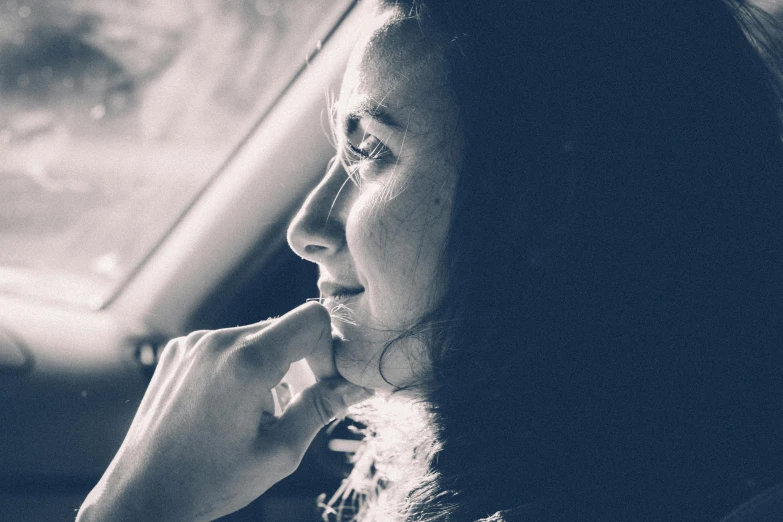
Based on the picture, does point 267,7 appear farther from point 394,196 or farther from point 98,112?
point 394,196

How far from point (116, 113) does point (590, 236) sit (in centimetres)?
111

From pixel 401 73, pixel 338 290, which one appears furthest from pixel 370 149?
pixel 338 290

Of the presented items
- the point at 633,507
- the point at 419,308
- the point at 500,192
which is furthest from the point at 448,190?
the point at 633,507

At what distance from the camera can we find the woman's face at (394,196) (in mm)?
1182

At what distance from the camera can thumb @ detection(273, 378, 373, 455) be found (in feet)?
4.38

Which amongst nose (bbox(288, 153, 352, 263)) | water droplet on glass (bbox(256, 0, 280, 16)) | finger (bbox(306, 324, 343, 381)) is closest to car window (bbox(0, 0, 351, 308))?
water droplet on glass (bbox(256, 0, 280, 16))

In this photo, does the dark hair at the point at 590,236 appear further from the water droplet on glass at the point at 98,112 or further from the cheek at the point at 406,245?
the water droplet on glass at the point at 98,112

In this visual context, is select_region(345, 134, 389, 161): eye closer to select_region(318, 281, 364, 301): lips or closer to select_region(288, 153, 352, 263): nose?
select_region(288, 153, 352, 263): nose

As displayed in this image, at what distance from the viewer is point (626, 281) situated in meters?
1.16

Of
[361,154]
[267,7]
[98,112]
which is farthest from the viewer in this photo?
[267,7]

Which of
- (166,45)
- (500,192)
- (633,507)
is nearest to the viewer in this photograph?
(633,507)

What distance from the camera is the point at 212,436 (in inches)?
47.8

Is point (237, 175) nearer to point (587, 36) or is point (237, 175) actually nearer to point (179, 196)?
→ point (179, 196)

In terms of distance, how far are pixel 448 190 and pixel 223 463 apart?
0.61m
